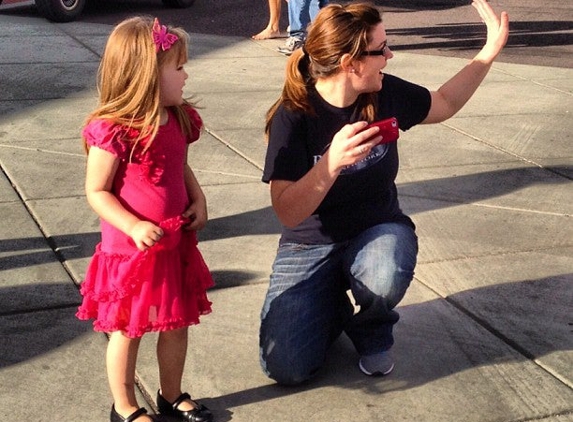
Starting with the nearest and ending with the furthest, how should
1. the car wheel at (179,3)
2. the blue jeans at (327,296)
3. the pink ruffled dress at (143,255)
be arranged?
the pink ruffled dress at (143,255)
the blue jeans at (327,296)
the car wheel at (179,3)

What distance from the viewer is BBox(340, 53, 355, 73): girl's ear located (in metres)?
3.63

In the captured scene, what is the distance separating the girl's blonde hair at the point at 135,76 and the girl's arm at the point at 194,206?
273 mm

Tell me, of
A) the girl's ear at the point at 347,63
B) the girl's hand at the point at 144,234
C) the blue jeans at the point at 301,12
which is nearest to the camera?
the girl's hand at the point at 144,234

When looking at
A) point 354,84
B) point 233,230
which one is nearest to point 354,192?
point 354,84

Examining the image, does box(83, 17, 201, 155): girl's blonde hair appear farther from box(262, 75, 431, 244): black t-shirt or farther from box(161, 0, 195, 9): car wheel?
box(161, 0, 195, 9): car wheel

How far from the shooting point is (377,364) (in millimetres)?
3820

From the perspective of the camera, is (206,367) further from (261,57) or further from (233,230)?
(261,57)

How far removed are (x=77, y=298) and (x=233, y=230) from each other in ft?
3.57

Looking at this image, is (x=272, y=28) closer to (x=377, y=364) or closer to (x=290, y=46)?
(x=290, y=46)

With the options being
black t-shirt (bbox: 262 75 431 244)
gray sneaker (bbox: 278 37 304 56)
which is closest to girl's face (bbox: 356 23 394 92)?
black t-shirt (bbox: 262 75 431 244)

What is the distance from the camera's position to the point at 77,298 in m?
4.39

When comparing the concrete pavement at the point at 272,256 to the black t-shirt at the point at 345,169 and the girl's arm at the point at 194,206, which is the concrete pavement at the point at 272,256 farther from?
the girl's arm at the point at 194,206

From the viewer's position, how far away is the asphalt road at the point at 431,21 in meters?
10.7

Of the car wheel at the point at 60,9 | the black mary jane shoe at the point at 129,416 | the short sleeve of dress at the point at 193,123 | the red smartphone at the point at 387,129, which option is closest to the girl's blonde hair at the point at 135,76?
the short sleeve of dress at the point at 193,123
